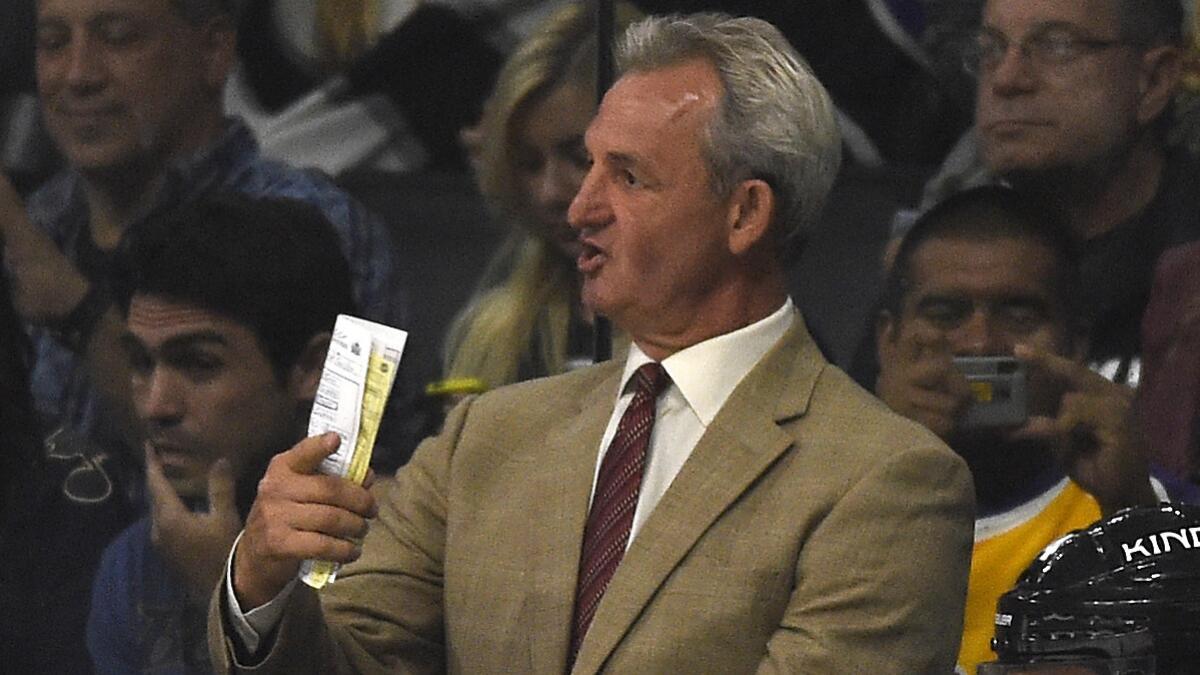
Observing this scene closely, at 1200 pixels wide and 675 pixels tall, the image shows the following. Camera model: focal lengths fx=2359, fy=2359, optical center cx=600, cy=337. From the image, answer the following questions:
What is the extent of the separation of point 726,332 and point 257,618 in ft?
2.39

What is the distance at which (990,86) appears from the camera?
15.2 ft

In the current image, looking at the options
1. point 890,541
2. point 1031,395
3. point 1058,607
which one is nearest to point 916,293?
point 1031,395

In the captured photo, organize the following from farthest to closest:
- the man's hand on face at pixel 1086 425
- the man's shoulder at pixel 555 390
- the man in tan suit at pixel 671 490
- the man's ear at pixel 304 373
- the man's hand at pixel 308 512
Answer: the man's ear at pixel 304 373
the man's hand on face at pixel 1086 425
the man's shoulder at pixel 555 390
the man in tan suit at pixel 671 490
the man's hand at pixel 308 512

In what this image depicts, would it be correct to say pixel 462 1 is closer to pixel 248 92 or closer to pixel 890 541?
pixel 248 92

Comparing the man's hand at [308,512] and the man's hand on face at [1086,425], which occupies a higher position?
the man's hand at [308,512]

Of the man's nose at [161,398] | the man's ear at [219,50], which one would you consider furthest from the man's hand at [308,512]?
the man's ear at [219,50]

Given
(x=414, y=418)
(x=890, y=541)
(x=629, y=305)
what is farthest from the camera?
(x=414, y=418)

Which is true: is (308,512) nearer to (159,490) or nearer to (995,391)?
(995,391)

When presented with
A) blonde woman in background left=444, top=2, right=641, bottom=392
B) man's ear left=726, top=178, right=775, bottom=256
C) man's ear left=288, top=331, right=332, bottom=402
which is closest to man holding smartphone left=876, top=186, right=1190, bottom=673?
blonde woman in background left=444, top=2, right=641, bottom=392

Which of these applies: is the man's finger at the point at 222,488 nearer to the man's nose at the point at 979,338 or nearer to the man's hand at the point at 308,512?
the man's nose at the point at 979,338

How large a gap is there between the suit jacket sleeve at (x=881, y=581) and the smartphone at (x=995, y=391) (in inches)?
61.2

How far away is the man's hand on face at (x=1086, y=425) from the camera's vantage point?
449cm

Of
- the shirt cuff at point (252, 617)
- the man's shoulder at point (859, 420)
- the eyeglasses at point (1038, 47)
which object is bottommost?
the shirt cuff at point (252, 617)

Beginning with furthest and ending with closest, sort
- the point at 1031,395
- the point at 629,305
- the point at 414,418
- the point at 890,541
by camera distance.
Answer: the point at 414,418 → the point at 1031,395 → the point at 629,305 → the point at 890,541
